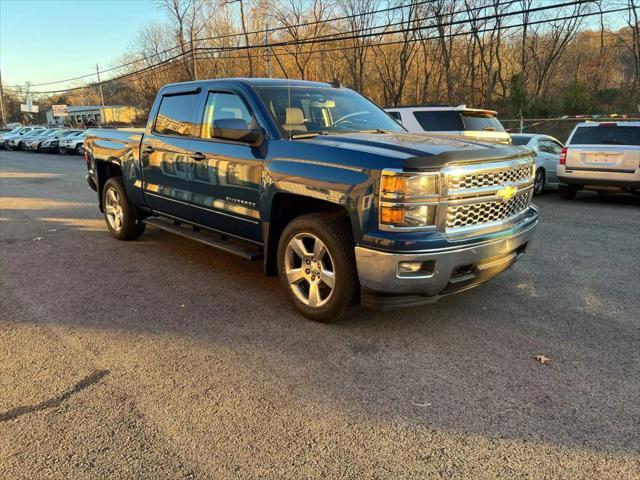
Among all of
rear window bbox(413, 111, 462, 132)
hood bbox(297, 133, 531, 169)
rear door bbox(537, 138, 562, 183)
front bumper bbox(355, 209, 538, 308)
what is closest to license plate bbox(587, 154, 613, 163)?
rear door bbox(537, 138, 562, 183)

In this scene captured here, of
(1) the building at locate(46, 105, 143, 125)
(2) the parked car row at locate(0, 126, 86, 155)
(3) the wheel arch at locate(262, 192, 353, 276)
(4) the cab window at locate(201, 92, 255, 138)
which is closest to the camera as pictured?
(3) the wheel arch at locate(262, 192, 353, 276)

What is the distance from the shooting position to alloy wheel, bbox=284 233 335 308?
3914 millimetres

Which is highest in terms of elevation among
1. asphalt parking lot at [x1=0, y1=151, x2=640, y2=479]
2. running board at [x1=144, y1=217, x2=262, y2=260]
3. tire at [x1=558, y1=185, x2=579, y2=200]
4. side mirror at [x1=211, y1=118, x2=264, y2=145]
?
side mirror at [x1=211, y1=118, x2=264, y2=145]

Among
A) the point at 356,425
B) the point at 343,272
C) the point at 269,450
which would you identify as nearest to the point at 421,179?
the point at 343,272

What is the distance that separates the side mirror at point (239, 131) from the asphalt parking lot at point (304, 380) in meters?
1.47

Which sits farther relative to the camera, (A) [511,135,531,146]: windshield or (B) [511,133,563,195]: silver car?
(A) [511,135,531,146]: windshield

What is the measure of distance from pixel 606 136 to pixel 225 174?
28.8 ft

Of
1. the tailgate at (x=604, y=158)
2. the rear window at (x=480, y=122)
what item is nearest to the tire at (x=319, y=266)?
the rear window at (x=480, y=122)

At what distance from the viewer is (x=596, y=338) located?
12.3 ft

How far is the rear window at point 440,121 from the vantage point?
10047mm

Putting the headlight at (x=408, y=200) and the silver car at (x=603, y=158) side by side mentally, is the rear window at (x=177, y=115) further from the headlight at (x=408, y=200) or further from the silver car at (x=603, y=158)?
the silver car at (x=603, y=158)

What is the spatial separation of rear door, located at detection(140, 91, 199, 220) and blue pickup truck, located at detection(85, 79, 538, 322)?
0.02m

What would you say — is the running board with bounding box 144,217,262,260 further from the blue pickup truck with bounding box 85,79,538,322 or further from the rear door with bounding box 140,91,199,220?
the rear door with bounding box 140,91,199,220

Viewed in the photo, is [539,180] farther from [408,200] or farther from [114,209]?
[408,200]
